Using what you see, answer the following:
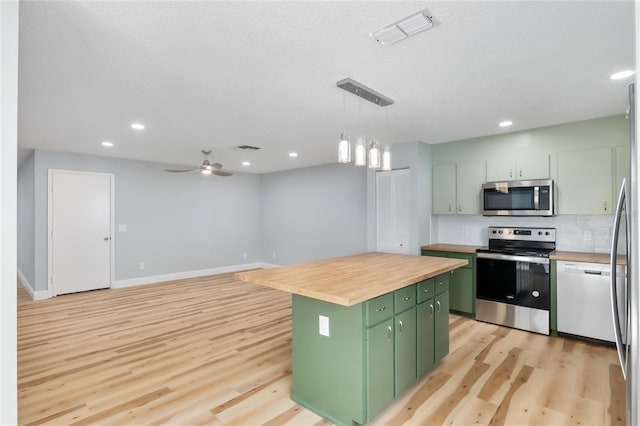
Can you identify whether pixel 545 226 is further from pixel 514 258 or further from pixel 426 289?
pixel 426 289

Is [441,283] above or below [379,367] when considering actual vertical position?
above

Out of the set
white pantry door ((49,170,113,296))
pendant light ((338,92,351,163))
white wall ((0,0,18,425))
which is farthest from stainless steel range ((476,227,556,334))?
white pantry door ((49,170,113,296))

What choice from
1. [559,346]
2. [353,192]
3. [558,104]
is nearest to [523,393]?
[559,346]

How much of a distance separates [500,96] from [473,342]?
2514 millimetres

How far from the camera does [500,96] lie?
9.81 ft

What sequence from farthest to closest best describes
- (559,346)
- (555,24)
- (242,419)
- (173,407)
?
1. (559,346)
2. (173,407)
3. (242,419)
4. (555,24)

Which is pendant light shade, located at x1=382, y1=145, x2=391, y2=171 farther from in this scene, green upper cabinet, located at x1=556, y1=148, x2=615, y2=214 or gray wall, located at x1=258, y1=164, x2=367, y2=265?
gray wall, located at x1=258, y1=164, x2=367, y2=265

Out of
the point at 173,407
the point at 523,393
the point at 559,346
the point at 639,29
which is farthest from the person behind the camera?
the point at 559,346

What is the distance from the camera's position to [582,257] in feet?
11.7

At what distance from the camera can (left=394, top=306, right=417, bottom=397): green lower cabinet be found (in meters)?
2.38

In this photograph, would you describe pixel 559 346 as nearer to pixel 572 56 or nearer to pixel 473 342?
pixel 473 342

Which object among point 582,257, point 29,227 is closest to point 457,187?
point 582,257

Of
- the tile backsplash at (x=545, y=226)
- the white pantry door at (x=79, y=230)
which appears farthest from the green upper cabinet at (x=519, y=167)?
the white pantry door at (x=79, y=230)

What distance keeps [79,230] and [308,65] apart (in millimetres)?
5471
